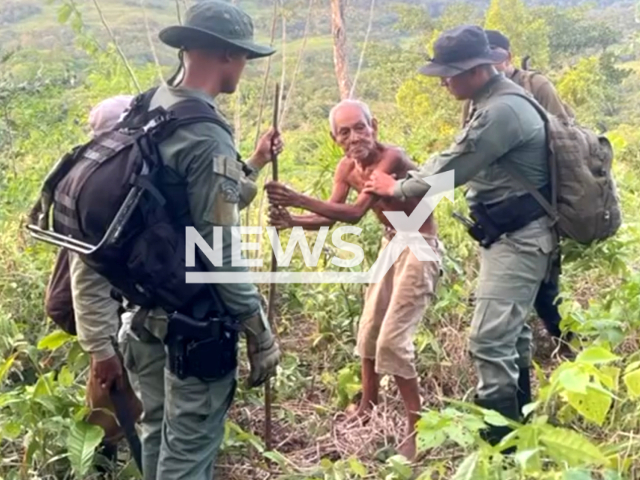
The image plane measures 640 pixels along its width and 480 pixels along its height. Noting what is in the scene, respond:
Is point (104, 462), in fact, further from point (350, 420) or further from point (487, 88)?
point (487, 88)

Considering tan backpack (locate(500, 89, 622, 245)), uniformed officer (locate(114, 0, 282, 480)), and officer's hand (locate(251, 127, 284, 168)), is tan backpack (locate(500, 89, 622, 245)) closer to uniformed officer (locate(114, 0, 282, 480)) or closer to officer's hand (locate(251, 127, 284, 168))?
officer's hand (locate(251, 127, 284, 168))

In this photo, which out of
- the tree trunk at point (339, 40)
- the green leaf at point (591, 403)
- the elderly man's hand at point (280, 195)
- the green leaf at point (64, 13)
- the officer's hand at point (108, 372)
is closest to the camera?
the green leaf at point (591, 403)

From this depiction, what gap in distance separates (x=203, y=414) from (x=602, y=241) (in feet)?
6.46

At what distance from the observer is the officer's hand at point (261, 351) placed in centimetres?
246

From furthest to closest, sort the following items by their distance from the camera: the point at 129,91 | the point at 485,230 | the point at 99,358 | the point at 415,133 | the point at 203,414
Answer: the point at 415,133
the point at 129,91
the point at 485,230
the point at 99,358
the point at 203,414

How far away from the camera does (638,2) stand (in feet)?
21.4

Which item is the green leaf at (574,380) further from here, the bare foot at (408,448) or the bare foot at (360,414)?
the bare foot at (360,414)

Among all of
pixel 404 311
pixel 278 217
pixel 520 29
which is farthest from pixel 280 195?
pixel 520 29

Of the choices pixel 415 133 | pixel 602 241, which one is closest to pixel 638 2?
pixel 415 133

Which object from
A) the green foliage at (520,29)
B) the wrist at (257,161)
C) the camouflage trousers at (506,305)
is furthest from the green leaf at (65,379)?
the green foliage at (520,29)

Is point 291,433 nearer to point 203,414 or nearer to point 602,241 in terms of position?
point 203,414

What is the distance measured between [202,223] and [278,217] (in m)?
1.05

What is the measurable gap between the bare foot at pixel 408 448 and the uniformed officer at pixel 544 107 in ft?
3.47

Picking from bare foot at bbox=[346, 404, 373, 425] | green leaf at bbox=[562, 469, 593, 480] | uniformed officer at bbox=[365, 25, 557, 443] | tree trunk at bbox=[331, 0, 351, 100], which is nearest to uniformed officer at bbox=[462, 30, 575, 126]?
uniformed officer at bbox=[365, 25, 557, 443]
